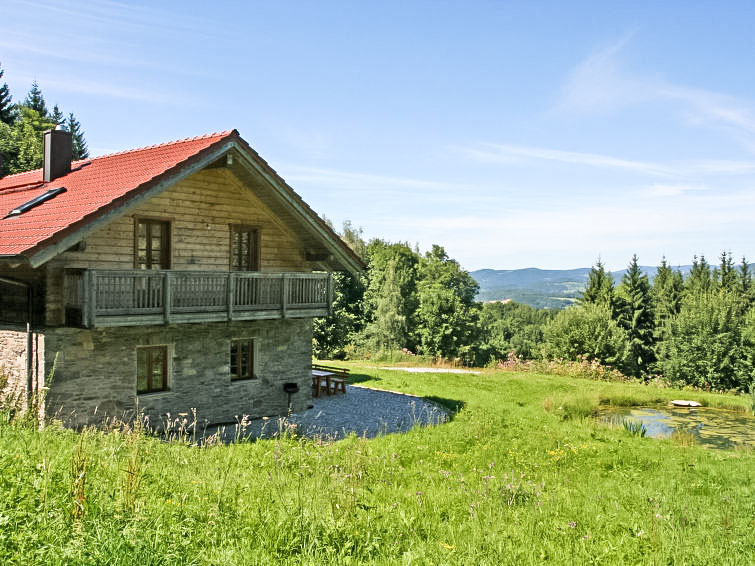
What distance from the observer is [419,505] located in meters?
7.88

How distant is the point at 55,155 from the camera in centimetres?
1759

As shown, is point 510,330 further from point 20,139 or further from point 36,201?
point 36,201

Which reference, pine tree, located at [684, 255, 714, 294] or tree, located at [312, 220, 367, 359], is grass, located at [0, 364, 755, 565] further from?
pine tree, located at [684, 255, 714, 294]

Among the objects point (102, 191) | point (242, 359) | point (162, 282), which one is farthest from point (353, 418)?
point (102, 191)

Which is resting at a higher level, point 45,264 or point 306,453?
point 45,264

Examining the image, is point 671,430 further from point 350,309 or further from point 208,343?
point 350,309

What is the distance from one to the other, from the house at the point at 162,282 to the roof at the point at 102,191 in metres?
0.05

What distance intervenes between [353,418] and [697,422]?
11.8 metres

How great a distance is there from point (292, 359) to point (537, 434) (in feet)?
24.7

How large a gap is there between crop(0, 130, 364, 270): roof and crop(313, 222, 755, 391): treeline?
21485mm

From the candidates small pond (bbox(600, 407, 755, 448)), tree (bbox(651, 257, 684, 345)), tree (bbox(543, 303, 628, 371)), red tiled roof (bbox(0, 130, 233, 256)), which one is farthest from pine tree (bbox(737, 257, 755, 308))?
red tiled roof (bbox(0, 130, 233, 256))


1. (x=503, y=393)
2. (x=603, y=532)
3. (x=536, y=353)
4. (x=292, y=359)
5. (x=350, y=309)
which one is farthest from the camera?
(x=350, y=309)

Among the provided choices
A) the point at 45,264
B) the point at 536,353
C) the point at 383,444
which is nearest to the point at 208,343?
the point at 45,264

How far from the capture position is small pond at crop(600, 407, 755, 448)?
56.1 feet
